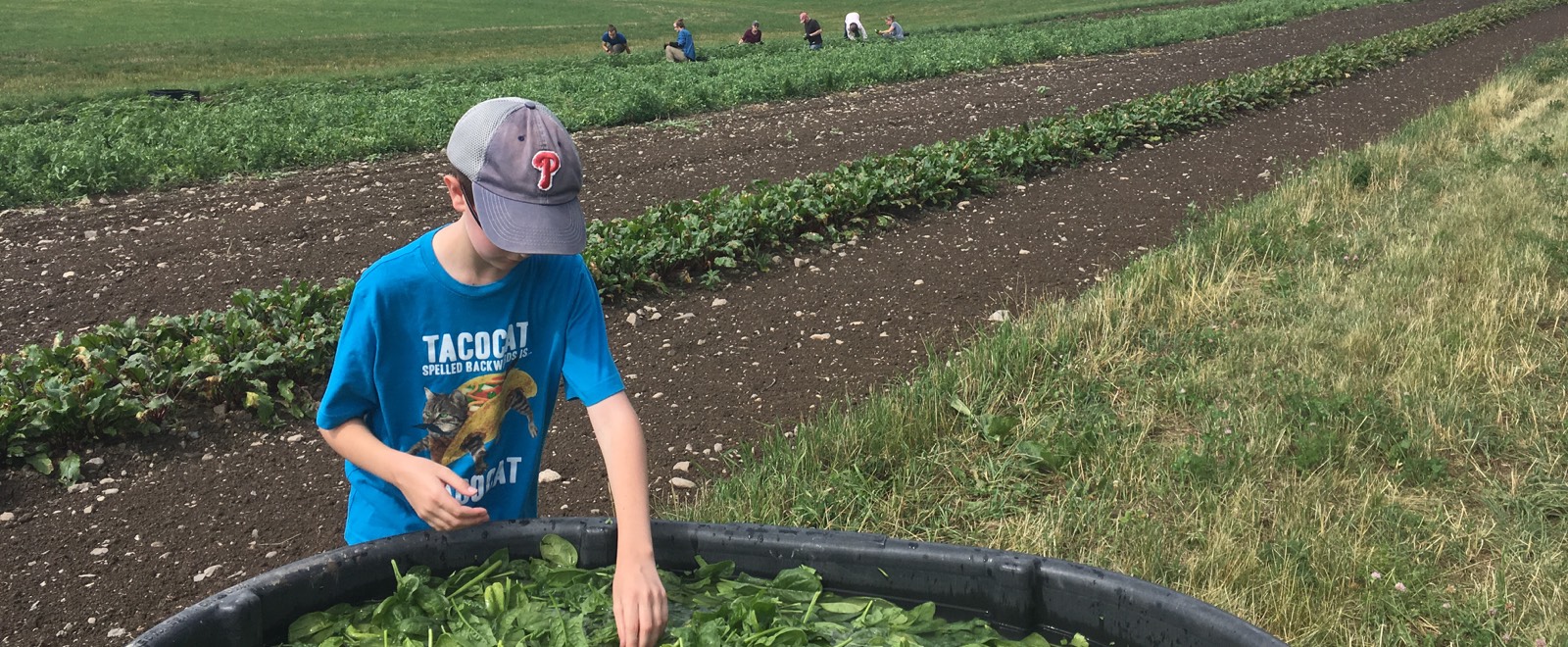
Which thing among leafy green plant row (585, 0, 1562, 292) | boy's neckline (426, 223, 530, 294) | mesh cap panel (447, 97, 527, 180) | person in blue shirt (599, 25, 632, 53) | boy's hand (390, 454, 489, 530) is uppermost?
mesh cap panel (447, 97, 527, 180)

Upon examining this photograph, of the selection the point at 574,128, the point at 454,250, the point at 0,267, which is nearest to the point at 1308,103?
the point at 574,128

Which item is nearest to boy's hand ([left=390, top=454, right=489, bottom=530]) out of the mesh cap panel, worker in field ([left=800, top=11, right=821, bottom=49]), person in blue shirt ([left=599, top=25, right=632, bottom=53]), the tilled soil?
the mesh cap panel

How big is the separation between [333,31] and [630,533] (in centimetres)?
3829

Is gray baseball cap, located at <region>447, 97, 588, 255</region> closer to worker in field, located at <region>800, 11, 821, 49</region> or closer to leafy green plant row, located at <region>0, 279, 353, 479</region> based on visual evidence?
leafy green plant row, located at <region>0, 279, 353, 479</region>

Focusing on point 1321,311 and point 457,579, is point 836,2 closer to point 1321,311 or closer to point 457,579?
point 1321,311

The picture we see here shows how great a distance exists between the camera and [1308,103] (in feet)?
46.2

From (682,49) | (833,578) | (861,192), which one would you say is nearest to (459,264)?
(833,578)

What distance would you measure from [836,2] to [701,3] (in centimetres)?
617

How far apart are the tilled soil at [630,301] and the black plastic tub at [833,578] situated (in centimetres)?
211

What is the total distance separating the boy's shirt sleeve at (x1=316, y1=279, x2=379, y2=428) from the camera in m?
2.37

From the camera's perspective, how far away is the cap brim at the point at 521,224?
2.16 meters

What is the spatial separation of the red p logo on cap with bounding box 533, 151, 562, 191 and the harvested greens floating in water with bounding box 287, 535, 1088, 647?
0.64 meters

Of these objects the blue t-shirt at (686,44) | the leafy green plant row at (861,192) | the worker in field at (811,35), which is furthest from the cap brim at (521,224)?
the worker in field at (811,35)

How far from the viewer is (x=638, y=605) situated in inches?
78.1
